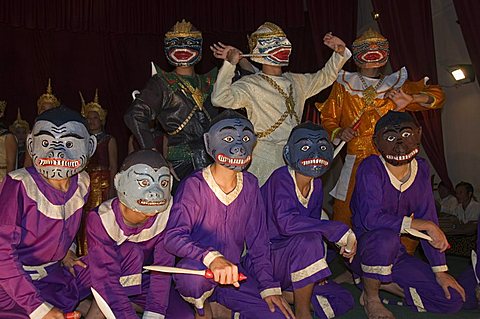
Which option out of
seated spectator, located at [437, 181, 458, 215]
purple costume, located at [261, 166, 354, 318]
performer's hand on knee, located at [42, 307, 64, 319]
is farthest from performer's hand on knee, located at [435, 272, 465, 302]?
seated spectator, located at [437, 181, 458, 215]

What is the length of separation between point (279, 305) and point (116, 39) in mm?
5476

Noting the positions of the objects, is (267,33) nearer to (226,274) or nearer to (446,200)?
(226,274)

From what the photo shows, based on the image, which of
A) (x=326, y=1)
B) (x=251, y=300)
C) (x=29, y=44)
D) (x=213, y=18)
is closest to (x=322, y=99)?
(x=326, y=1)

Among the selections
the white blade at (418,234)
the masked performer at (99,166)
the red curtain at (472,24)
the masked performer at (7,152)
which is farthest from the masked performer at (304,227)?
the red curtain at (472,24)

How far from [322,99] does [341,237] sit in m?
4.12

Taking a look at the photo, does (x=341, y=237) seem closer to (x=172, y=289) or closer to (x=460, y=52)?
(x=172, y=289)

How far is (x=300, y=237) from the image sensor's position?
3344 millimetres

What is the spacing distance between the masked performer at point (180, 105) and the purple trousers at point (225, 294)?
775 millimetres

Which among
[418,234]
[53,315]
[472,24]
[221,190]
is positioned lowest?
[53,315]

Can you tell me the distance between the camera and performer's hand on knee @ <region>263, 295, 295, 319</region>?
10.2ft

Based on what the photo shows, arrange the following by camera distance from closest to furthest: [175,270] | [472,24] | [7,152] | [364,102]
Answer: [175,270], [364,102], [7,152], [472,24]

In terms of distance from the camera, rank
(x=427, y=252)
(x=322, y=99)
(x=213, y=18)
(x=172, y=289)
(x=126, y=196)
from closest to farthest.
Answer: (x=126, y=196), (x=172, y=289), (x=427, y=252), (x=322, y=99), (x=213, y=18)

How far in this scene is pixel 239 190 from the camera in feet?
10.6

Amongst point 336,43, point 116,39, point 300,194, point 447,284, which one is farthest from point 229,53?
point 116,39
